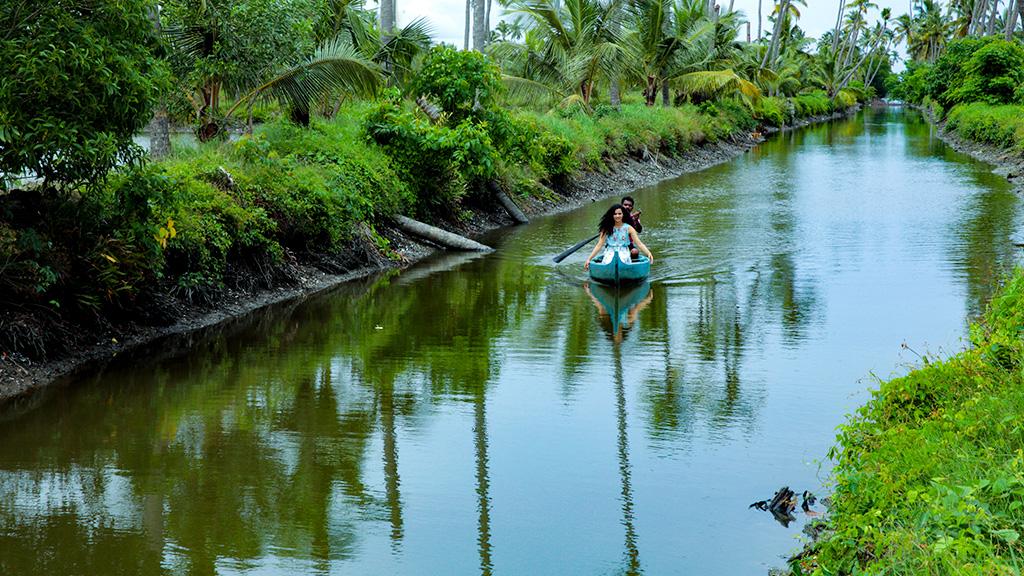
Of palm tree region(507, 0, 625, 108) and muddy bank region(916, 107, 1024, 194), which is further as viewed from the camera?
palm tree region(507, 0, 625, 108)

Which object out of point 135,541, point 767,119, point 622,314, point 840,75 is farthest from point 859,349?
point 840,75

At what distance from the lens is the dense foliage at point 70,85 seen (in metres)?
9.81

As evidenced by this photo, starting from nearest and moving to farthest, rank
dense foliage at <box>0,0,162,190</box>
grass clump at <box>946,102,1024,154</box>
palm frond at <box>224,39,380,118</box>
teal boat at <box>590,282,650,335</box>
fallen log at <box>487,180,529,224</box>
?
1. dense foliage at <box>0,0,162,190</box>
2. teal boat at <box>590,282,650,335</box>
3. palm frond at <box>224,39,380,118</box>
4. fallen log at <box>487,180,529,224</box>
5. grass clump at <box>946,102,1024,154</box>

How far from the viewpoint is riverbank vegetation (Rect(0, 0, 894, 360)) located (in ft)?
33.9

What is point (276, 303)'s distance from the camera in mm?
14789

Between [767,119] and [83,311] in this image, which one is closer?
[83,311]

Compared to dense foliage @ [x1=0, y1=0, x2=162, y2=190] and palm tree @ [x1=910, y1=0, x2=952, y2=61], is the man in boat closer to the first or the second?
dense foliage @ [x1=0, y1=0, x2=162, y2=190]

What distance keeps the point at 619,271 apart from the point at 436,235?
468 centimetres

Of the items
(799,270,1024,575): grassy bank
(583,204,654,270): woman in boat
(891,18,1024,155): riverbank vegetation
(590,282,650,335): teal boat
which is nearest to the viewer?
(799,270,1024,575): grassy bank

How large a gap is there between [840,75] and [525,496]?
91165mm

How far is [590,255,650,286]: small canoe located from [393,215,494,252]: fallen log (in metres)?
3.60

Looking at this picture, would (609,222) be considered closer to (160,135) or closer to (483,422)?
(160,135)

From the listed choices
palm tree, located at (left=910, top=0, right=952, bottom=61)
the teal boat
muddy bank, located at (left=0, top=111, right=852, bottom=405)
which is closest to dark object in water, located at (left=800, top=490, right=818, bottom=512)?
the teal boat

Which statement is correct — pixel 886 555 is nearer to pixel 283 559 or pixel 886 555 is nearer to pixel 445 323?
pixel 283 559
